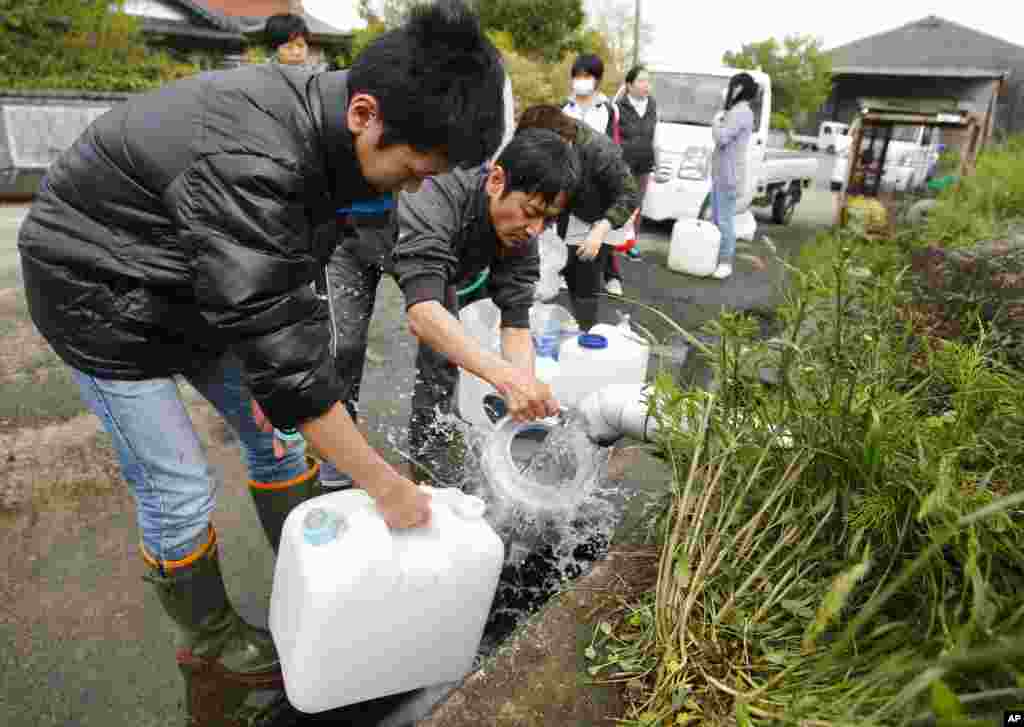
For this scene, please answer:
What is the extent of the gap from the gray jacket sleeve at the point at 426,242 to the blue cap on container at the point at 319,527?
0.83 metres

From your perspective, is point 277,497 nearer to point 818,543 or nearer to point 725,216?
point 818,543

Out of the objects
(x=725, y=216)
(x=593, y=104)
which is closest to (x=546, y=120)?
(x=593, y=104)

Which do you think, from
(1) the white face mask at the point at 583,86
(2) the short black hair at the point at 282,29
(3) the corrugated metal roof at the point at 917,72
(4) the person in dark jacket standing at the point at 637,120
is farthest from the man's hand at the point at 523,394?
(3) the corrugated metal roof at the point at 917,72

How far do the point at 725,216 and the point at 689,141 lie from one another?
72.3 inches

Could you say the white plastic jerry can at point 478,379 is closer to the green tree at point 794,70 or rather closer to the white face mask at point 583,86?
the white face mask at point 583,86

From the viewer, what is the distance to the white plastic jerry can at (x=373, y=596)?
1422 mm

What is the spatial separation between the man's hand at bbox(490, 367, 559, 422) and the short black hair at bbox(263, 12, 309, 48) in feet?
10.0

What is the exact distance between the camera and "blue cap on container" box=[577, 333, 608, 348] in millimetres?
3064

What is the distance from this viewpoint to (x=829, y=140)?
948 inches

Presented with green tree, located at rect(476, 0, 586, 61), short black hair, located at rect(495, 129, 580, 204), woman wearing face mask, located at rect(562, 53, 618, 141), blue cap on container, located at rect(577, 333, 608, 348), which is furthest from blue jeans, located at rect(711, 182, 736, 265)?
green tree, located at rect(476, 0, 586, 61)

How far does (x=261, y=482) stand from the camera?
2014 mm

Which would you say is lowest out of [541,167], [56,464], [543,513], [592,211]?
[56,464]

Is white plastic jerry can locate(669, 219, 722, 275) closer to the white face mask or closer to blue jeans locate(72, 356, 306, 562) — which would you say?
the white face mask

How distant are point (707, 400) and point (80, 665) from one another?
1857 millimetres
